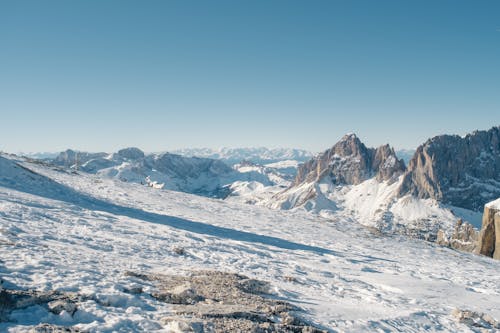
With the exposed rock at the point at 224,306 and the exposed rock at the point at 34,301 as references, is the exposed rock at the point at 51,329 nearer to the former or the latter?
the exposed rock at the point at 34,301

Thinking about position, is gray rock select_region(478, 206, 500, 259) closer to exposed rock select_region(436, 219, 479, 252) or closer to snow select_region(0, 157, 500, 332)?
exposed rock select_region(436, 219, 479, 252)

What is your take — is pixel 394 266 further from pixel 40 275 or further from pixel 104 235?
pixel 40 275

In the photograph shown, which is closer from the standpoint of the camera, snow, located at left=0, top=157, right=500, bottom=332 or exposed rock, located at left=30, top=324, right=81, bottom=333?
exposed rock, located at left=30, top=324, right=81, bottom=333

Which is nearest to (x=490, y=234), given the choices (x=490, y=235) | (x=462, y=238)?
(x=490, y=235)

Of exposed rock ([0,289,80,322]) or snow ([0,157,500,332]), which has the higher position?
exposed rock ([0,289,80,322])

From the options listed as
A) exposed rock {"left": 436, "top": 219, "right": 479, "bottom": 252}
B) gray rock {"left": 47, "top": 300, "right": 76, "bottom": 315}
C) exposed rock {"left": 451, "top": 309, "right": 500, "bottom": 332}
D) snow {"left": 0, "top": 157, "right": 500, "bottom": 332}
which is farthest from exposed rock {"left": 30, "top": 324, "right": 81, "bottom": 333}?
exposed rock {"left": 436, "top": 219, "right": 479, "bottom": 252}

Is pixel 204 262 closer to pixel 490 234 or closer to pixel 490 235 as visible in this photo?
pixel 490 235
